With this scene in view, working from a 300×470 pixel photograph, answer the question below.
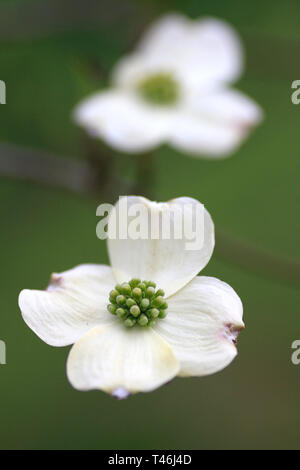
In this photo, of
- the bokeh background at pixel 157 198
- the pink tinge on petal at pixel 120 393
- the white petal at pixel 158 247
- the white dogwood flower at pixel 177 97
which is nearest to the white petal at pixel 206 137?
the white dogwood flower at pixel 177 97

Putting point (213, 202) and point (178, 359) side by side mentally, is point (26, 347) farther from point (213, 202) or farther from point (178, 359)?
point (178, 359)

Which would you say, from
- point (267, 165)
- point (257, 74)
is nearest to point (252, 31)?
point (257, 74)

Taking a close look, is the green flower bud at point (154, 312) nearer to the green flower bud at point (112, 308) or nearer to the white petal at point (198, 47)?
the green flower bud at point (112, 308)

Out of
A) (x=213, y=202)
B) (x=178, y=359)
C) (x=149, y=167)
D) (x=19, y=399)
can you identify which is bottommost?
(x=178, y=359)

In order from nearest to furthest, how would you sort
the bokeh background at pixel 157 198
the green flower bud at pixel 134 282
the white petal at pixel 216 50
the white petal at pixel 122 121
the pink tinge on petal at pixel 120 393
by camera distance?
the pink tinge on petal at pixel 120 393 < the green flower bud at pixel 134 282 < the white petal at pixel 122 121 < the bokeh background at pixel 157 198 < the white petal at pixel 216 50

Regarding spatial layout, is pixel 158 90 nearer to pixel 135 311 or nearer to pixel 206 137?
pixel 206 137

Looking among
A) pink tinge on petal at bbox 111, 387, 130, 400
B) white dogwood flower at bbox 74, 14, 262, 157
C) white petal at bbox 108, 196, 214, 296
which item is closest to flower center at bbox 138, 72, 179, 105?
white dogwood flower at bbox 74, 14, 262, 157
